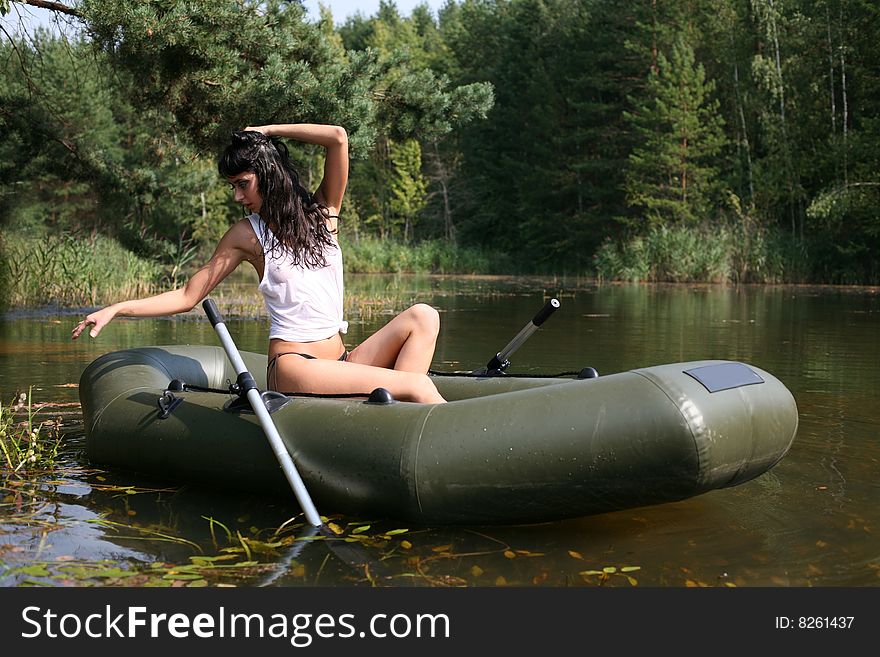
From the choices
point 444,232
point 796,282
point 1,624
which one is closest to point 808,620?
point 1,624

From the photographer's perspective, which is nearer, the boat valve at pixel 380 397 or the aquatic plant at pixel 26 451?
the boat valve at pixel 380 397

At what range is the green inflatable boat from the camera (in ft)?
10.5

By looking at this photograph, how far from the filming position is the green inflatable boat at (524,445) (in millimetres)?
3197

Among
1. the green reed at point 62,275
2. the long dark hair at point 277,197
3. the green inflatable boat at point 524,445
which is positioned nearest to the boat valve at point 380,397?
the green inflatable boat at point 524,445

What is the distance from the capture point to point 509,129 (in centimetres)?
3588

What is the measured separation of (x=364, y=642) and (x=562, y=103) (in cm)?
3180

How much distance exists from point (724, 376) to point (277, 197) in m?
1.74

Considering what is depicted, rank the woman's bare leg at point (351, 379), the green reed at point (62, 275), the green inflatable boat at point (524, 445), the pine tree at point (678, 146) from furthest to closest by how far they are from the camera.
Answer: the pine tree at point (678, 146) < the green reed at point (62, 275) < the woman's bare leg at point (351, 379) < the green inflatable boat at point (524, 445)

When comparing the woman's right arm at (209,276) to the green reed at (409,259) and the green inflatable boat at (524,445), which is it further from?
the green reed at (409,259)

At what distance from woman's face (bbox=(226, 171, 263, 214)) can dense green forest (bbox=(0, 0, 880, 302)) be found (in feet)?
14.5

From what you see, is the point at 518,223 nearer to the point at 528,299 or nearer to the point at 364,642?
the point at 528,299

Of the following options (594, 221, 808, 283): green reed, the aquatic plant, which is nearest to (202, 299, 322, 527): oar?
the aquatic plant

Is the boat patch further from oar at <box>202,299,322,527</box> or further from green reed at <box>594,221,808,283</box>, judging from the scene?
green reed at <box>594,221,808,283</box>

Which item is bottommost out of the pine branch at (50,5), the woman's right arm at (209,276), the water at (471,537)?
the water at (471,537)
